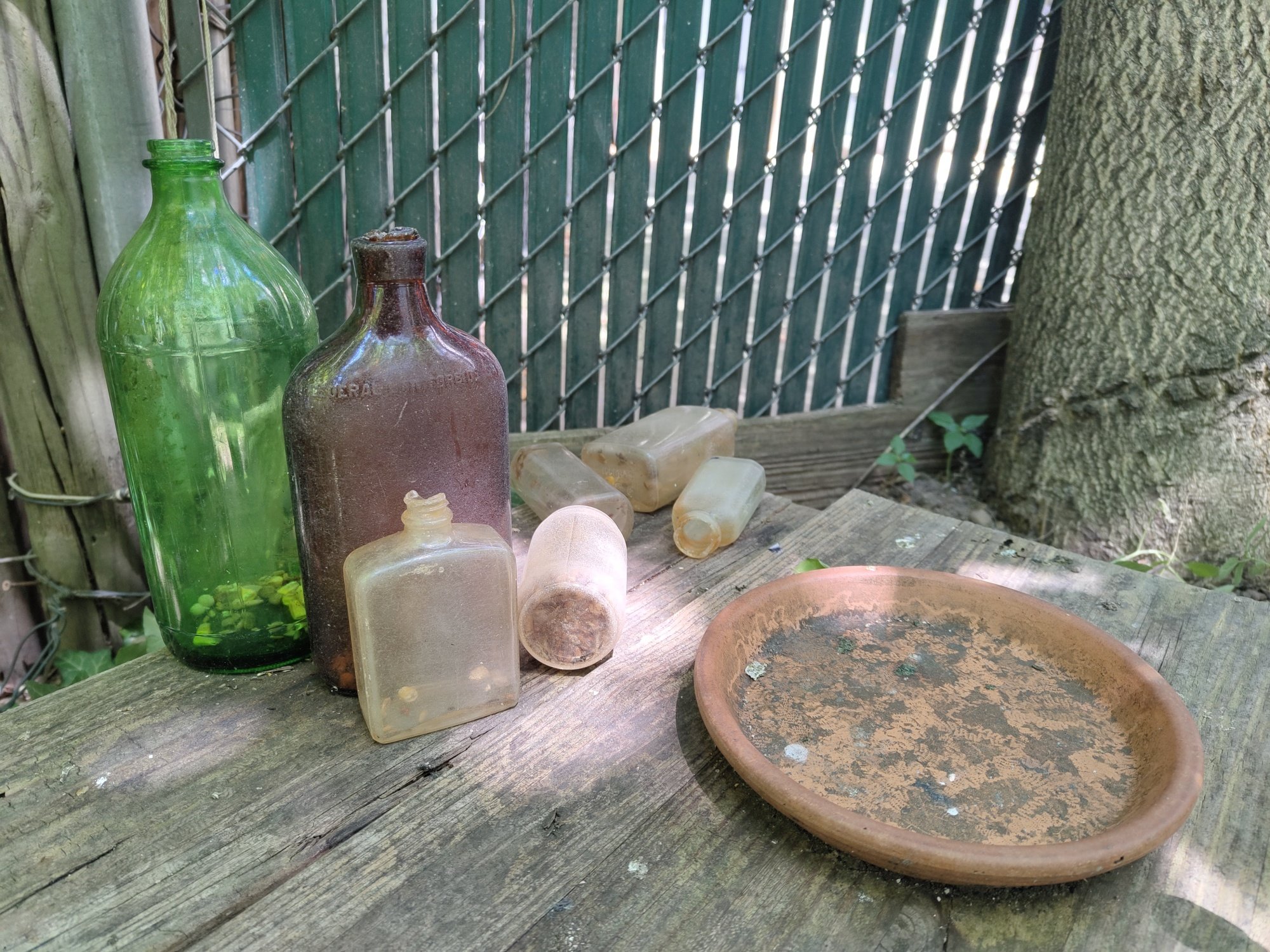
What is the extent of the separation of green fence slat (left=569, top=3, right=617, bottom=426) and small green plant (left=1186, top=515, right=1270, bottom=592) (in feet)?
4.45

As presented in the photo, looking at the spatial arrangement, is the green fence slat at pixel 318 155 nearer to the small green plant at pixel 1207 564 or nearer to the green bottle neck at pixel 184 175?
the green bottle neck at pixel 184 175

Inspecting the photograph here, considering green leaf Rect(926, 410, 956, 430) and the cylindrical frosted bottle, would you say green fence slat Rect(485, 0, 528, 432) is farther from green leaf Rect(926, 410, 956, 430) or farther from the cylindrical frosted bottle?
green leaf Rect(926, 410, 956, 430)

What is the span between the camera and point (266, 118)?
1642 mm

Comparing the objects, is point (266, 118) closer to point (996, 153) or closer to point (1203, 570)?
point (996, 153)

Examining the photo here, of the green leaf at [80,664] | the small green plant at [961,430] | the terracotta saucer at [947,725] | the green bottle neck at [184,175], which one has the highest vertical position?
the green bottle neck at [184,175]

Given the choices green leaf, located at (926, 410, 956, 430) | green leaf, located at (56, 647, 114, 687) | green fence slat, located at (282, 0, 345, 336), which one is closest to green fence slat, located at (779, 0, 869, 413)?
green leaf, located at (926, 410, 956, 430)

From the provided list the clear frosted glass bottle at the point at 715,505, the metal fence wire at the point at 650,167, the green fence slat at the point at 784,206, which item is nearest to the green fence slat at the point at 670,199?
the metal fence wire at the point at 650,167

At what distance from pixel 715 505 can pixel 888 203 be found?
1.14 meters

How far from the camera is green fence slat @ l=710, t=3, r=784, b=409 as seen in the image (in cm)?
191

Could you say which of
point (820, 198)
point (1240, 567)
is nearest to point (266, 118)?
point (820, 198)

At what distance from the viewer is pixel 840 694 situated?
108cm

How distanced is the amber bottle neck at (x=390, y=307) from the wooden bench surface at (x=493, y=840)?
0.44 metres

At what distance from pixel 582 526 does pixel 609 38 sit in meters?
1.10

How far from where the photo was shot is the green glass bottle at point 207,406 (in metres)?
0.98
